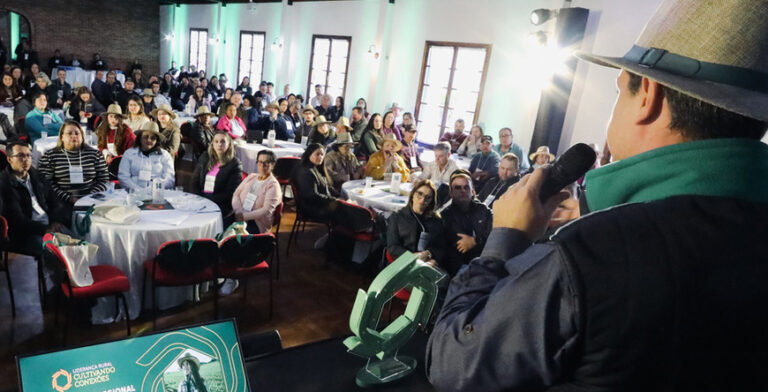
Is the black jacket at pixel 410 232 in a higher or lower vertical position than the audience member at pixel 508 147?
lower

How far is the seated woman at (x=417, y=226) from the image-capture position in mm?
3877

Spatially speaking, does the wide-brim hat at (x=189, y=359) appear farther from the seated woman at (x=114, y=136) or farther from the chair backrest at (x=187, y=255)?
the seated woman at (x=114, y=136)

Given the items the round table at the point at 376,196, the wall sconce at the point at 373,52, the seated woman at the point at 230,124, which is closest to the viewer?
the round table at the point at 376,196

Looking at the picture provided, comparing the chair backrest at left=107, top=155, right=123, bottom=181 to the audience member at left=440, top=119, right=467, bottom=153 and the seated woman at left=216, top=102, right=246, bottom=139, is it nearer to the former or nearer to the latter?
the seated woman at left=216, top=102, right=246, bottom=139

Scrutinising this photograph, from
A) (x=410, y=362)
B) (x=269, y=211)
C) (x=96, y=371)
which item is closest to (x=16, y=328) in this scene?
(x=269, y=211)

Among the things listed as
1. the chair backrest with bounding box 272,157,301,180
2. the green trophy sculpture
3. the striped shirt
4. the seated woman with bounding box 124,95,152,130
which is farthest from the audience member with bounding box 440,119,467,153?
the green trophy sculpture

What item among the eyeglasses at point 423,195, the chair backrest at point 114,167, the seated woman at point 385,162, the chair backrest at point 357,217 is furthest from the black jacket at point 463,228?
the chair backrest at point 114,167

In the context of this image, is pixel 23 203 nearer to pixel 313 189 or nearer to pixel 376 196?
pixel 313 189

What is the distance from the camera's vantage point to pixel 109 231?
11.1 ft

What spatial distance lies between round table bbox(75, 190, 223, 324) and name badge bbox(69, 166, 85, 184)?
0.42 metres

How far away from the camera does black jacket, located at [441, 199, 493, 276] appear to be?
3.89 m

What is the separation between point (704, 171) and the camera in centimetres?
63

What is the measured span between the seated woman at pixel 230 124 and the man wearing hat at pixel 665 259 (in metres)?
7.32

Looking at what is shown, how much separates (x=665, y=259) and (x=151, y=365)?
1168mm
